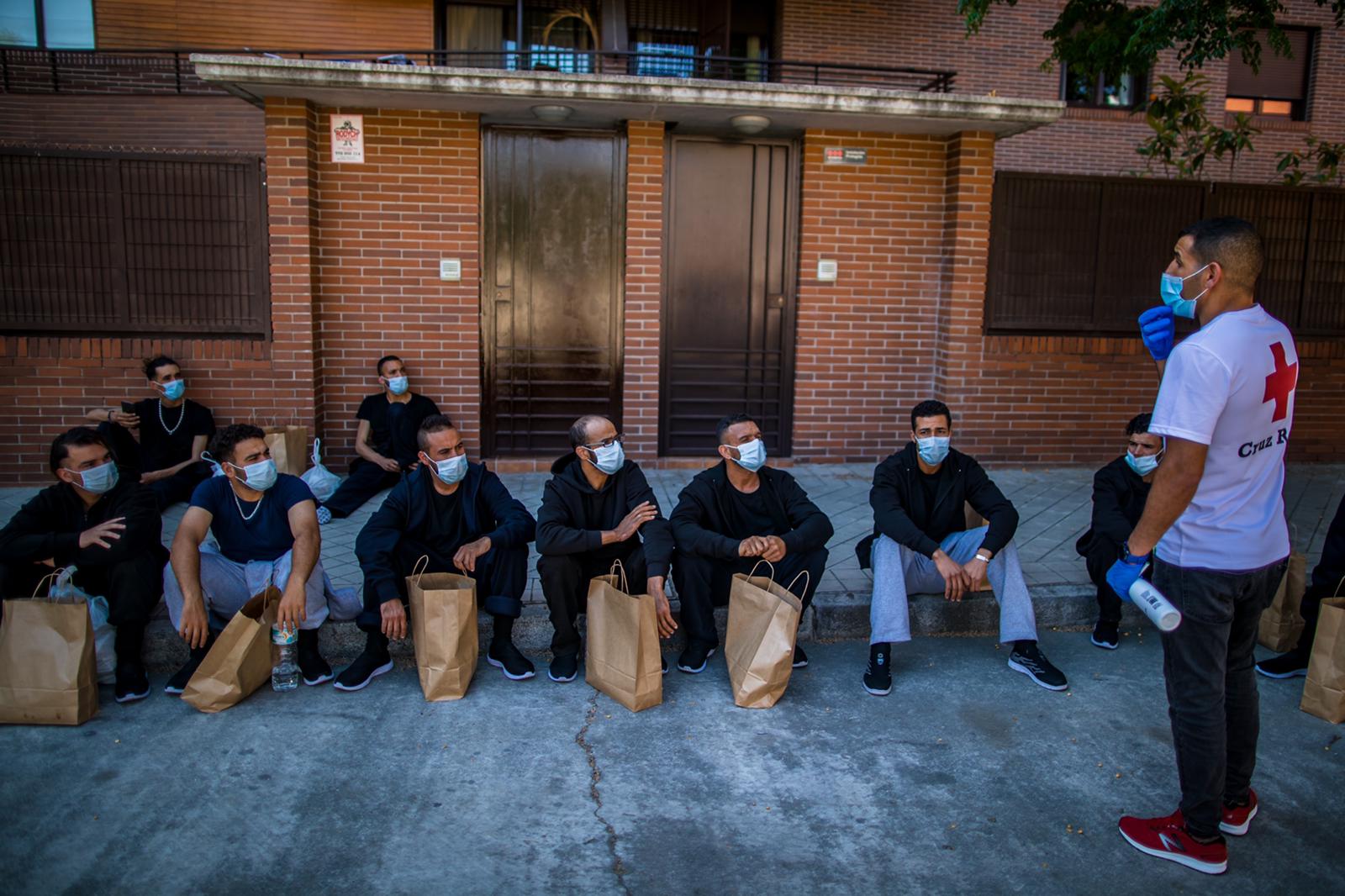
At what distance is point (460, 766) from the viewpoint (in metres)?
4.00

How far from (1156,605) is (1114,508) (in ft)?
7.63

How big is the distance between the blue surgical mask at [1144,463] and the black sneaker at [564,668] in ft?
10.5

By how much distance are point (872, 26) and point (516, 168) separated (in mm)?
8648

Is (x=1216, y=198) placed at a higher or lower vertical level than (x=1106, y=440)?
higher

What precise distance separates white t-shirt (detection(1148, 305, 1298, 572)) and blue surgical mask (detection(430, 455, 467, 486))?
3190mm

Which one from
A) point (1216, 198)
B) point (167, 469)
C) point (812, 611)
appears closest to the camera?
point (812, 611)

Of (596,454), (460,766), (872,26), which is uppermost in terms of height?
(872,26)

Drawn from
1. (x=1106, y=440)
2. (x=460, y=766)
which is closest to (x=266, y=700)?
(x=460, y=766)

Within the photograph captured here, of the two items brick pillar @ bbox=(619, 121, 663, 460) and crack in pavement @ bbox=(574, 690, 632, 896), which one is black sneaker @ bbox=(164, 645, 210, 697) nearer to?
crack in pavement @ bbox=(574, 690, 632, 896)

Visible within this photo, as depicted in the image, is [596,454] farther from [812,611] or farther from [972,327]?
[972,327]

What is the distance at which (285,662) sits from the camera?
469 cm

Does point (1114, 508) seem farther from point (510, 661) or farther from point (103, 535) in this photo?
point (103, 535)

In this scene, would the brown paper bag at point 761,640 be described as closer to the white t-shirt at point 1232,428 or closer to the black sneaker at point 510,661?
the black sneaker at point 510,661

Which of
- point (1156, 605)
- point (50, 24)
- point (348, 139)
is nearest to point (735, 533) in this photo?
point (1156, 605)
